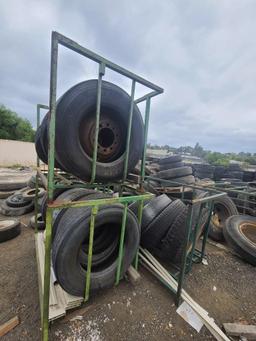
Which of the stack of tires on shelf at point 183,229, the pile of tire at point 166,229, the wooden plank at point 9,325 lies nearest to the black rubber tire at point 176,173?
the stack of tires on shelf at point 183,229

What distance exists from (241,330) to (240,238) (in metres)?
1.53

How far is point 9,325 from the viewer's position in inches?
59.8

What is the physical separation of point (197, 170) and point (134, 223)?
7.02 meters

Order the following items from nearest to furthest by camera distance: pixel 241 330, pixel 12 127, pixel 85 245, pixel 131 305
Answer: pixel 241 330
pixel 131 305
pixel 85 245
pixel 12 127

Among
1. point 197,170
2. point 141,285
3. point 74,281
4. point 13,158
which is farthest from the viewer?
point 13,158

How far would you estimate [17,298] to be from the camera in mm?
1834

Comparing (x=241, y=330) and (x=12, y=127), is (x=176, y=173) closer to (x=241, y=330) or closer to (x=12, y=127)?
(x=241, y=330)

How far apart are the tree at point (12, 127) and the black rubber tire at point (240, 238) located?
2056 cm

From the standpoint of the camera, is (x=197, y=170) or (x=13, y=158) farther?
(x=13, y=158)

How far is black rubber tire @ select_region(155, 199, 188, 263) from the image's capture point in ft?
7.13

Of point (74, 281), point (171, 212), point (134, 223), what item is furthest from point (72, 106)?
point (171, 212)

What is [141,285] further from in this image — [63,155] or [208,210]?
[63,155]

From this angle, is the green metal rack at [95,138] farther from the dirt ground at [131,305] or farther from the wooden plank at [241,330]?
the wooden plank at [241,330]

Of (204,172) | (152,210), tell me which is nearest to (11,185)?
(152,210)
